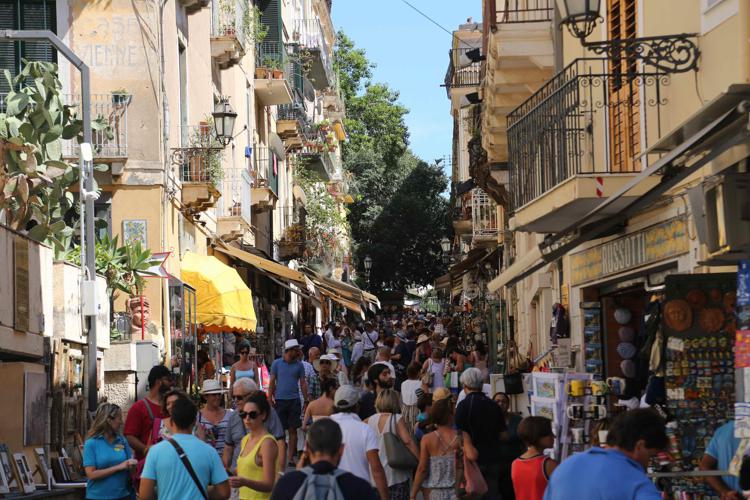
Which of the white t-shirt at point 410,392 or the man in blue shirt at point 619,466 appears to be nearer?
the man in blue shirt at point 619,466

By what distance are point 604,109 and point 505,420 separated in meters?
4.05

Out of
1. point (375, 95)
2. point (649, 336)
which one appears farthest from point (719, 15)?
point (375, 95)

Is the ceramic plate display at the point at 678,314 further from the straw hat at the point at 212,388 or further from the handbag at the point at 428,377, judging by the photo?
the handbag at the point at 428,377

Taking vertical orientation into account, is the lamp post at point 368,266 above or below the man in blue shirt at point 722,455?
above

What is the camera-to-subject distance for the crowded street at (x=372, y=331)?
9.73 m

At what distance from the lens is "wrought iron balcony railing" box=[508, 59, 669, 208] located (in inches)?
563

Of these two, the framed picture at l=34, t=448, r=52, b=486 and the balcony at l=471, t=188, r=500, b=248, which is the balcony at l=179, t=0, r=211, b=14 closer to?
the balcony at l=471, t=188, r=500, b=248

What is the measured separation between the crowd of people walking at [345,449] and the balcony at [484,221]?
22.2 metres

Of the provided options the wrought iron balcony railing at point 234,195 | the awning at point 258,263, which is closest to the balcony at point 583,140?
the awning at point 258,263

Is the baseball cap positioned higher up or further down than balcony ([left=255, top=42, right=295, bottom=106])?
further down

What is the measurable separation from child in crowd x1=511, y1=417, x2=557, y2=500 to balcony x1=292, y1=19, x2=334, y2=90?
1543 inches

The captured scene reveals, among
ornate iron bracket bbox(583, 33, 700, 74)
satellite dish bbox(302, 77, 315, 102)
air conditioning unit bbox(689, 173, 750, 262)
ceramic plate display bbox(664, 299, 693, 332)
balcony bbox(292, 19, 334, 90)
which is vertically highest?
balcony bbox(292, 19, 334, 90)

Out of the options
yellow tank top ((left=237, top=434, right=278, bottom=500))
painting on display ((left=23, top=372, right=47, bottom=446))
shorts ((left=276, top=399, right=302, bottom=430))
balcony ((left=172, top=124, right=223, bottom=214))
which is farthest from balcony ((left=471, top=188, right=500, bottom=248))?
yellow tank top ((left=237, top=434, right=278, bottom=500))

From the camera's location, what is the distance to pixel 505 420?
12.9 metres
